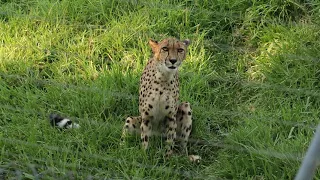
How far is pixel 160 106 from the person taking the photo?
2623mm

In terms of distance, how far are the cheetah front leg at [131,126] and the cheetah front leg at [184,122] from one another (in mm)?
203

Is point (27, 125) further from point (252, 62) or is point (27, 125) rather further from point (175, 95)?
point (252, 62)

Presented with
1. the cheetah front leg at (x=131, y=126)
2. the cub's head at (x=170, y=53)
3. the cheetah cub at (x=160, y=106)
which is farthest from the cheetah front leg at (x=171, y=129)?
the cub's head at (x=170, y=53)

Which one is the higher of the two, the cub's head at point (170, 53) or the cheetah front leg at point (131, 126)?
the cub's head at point (170, 53)


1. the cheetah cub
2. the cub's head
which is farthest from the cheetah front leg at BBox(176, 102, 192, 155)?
the cub's head

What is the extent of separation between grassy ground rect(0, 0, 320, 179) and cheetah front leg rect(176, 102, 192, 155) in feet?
0.17

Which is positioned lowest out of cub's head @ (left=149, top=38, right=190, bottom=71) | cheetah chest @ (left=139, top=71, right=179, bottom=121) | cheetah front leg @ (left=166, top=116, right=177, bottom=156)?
cheetah front leg @ (left=166, top=116, right=177, bottom=156)

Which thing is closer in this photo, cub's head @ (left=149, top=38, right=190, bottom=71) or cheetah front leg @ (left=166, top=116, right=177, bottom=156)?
cub's head @ (left=149, top=38, right=190, bottom=71)

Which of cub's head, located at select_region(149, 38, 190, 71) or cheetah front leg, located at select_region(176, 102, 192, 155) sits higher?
cub's head, located at select_region(149, 38, 190, 71)

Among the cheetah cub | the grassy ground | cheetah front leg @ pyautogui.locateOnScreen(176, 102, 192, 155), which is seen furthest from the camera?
cheetah front leg @ pyautogui.locateOnScreen(176, 102, 192, 155)

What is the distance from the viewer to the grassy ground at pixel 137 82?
242 centimetres

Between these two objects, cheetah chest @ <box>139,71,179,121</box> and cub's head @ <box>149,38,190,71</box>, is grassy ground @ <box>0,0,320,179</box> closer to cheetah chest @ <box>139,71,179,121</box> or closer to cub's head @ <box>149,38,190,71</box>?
cheetah chest @ <box>139,71,179,121</box>

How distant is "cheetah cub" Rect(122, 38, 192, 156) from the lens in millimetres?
2553

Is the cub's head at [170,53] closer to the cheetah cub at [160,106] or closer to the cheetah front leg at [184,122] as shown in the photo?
the cheetah cub at [160,106]
